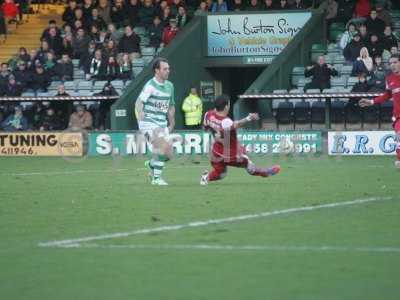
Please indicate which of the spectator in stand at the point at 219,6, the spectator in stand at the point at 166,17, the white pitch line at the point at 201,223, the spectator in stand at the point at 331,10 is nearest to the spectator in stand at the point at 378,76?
the spectator in stand at the point at 331,10

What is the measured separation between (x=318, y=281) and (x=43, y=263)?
2.29 m

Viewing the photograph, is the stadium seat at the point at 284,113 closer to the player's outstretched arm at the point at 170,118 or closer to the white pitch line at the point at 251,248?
the player's outstretched arm at the point at 170,118

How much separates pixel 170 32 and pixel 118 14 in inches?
90.8

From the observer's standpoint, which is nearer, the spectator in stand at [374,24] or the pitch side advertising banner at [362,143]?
the pitch side advertising banner at [362,143]

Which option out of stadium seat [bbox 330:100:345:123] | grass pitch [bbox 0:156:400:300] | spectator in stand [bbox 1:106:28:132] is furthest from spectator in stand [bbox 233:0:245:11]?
grass pitch [bbox 0:156:400:300]

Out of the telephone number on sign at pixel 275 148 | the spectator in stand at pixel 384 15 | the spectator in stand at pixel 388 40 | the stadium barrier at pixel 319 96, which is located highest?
the spectator in stand at pixel 384 15

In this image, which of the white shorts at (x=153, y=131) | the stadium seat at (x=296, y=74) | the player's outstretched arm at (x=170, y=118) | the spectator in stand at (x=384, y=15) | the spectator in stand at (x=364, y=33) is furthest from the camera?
the stadium seat at (x=296, y=74)

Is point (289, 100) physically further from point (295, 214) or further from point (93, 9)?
point (295, 214)

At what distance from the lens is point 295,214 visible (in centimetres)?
1268

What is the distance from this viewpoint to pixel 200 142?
93.8ft

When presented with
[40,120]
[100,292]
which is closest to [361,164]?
[40,120]

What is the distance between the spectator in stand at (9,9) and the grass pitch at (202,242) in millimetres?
18904

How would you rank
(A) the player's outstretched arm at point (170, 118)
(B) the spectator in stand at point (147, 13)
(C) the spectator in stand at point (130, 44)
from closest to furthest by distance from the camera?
1. (A) the player's outstretched arm at point (170, 118)
2. (C) the spectator in stand at point (130, 44)
3. (B) the spectator in stand at point (147, 13)

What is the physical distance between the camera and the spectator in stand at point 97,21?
111ft
